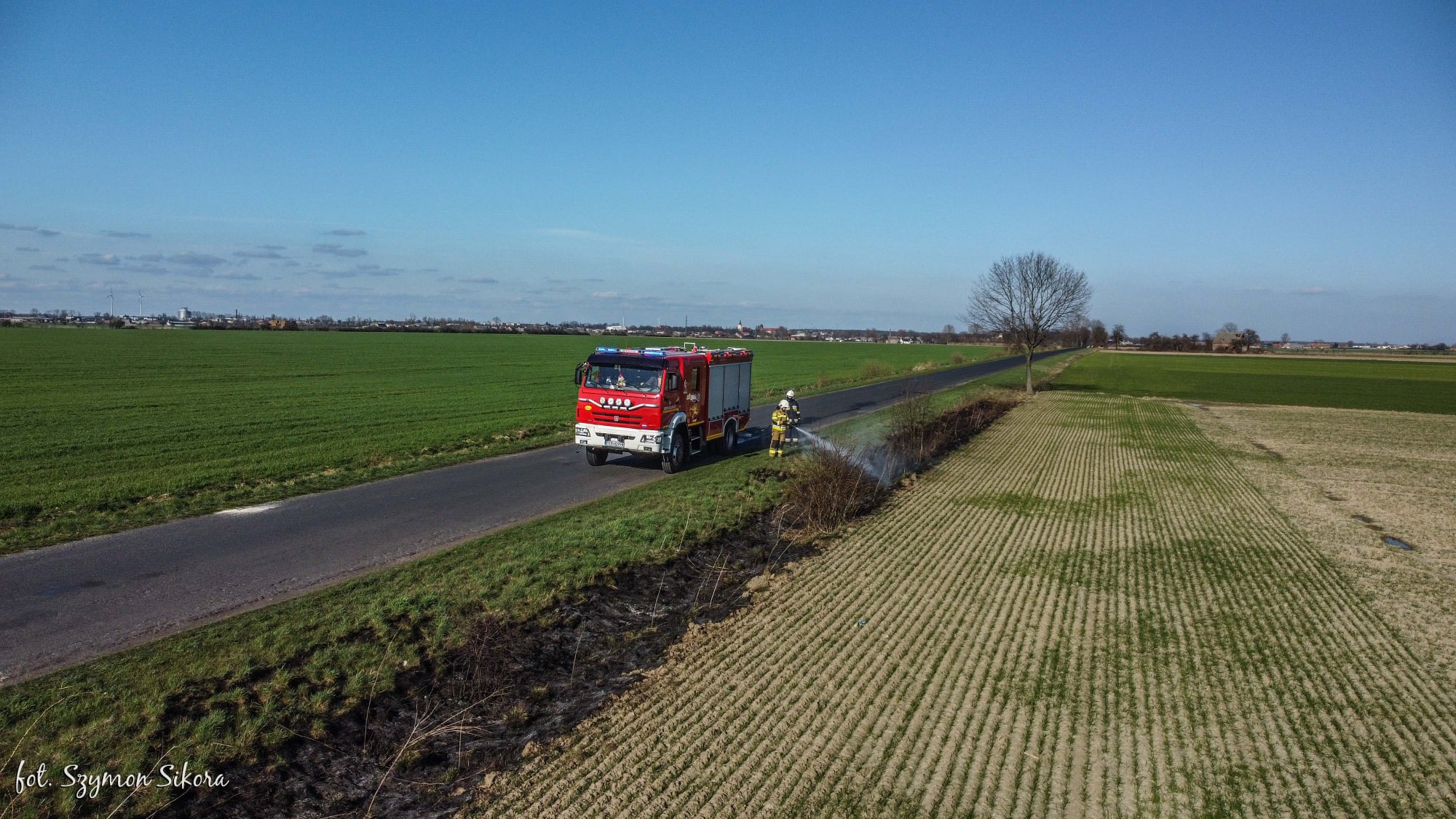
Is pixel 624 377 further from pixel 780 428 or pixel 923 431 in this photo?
pixel 923 431

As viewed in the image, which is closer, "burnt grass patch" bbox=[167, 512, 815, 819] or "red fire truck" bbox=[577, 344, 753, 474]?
"burnt grass patch" bbox=[167, 512, 815, 819]

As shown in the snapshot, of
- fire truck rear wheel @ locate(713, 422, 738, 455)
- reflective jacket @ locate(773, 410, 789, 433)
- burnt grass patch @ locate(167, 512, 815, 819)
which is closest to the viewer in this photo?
burnt grass patch @ locate(167, 512, 815, 819)

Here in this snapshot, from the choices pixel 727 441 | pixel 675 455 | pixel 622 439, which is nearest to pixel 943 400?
pixel 727 441

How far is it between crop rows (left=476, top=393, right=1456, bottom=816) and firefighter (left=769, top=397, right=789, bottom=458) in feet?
19.8

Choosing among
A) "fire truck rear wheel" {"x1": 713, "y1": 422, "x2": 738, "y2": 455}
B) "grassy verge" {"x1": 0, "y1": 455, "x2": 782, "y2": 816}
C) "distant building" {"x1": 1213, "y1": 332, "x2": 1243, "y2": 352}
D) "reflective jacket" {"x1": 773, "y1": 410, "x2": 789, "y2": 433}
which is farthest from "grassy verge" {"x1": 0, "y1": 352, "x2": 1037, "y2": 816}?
"distant building" {"x1": 1213, "y1": 332, "x2": 1243, "y2": 352}

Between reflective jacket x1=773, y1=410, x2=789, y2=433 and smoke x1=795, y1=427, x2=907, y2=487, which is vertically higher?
reflective jacket x1=773, y1=410, x2=789, y2=433

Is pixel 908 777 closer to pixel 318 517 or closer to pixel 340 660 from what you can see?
pixel 340 660

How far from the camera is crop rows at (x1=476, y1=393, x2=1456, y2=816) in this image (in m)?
5.31

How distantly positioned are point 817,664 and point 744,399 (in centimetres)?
1329

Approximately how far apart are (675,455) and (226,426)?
13.3 metres

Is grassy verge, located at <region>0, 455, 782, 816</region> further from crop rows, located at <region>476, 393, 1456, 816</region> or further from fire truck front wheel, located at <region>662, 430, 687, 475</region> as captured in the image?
fire truck front wheel, located at <region>662, 430, 687, 475</region>

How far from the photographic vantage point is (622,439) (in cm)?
1570

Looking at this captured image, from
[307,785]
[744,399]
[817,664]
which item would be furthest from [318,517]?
[744,399]

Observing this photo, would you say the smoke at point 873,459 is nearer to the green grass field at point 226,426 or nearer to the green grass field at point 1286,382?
the green grass field at point 226,426
